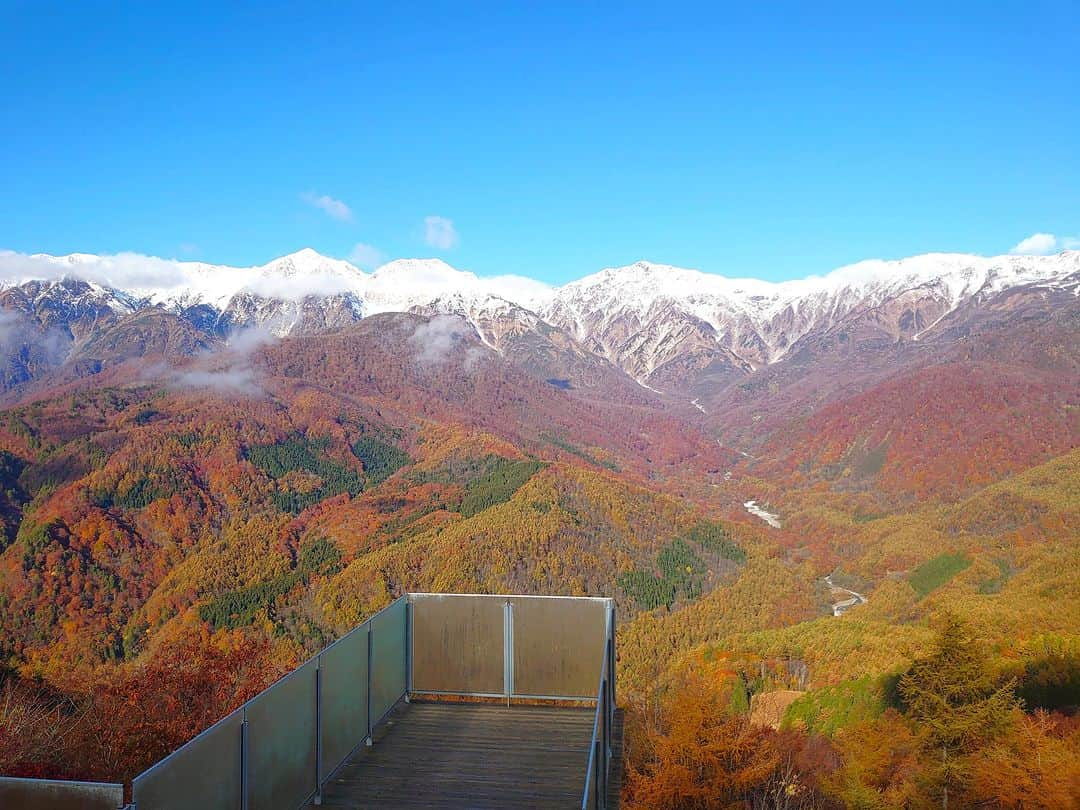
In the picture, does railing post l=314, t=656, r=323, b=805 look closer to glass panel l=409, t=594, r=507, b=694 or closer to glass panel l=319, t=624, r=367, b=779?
glass panel l=319, t=624, r=367, b=779

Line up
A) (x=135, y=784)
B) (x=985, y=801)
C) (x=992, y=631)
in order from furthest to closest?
(x=992, y=631)
(x=985, y=801)
(x=135, y=784)

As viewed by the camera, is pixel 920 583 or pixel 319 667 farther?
pixel 920 583

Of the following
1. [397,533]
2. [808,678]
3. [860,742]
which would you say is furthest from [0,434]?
[860,742]

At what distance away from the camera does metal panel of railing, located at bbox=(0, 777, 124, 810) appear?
4504 mm

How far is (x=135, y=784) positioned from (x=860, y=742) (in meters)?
45.2

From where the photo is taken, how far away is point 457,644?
9422mm

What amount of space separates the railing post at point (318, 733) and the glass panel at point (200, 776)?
1217mm

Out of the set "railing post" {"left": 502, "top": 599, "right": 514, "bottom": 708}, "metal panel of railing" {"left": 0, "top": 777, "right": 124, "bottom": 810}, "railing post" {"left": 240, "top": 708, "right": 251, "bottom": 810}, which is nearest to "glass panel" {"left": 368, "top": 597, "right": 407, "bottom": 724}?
"railing post" {"left": 502, "top": 599, "right": 514, "bottom": 708}

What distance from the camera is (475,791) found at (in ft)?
23.5

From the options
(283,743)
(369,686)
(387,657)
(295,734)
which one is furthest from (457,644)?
(283,743)

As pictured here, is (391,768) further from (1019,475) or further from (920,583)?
(1019,475)

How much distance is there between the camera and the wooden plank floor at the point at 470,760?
7094 millimetres

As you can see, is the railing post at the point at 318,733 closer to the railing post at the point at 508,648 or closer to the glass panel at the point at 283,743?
the glass panel at the point at 283,743

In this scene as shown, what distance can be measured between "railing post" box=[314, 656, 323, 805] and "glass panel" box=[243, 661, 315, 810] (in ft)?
0.13
